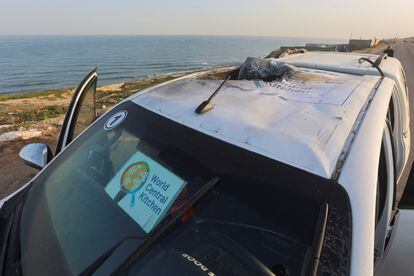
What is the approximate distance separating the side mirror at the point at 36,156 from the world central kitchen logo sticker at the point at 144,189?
0.89 metres

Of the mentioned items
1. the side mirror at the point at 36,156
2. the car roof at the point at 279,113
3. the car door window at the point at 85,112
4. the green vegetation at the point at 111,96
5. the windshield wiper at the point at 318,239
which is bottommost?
the green vegetation at the point at 111,96

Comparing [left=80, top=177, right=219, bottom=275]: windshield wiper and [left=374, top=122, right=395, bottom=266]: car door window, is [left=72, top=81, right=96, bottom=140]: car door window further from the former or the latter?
[left=374, top=122, right=395, bottom=266]: car door window

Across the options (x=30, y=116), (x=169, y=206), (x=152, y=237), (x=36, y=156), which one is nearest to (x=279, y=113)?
(x=169, y=206)

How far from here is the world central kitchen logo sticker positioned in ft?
5.42

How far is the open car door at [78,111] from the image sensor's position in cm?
274

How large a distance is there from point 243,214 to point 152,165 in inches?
23.0

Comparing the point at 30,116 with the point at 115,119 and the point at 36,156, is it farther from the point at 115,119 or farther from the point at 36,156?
the point at 115,119

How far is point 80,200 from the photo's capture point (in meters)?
1.95

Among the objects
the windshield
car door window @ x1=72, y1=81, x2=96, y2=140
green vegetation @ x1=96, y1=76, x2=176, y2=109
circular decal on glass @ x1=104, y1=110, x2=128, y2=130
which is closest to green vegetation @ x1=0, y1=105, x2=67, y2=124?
green vegetation @ x1=96, y1=76, x2=176, y2=109

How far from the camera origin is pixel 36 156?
8.57ft

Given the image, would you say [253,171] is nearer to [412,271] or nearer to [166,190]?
[166,190]

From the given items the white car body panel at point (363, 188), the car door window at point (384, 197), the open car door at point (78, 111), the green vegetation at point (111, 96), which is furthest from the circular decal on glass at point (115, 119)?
the green vegetation at point (111, 96)

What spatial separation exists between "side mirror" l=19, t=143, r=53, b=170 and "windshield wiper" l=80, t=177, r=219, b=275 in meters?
1.27

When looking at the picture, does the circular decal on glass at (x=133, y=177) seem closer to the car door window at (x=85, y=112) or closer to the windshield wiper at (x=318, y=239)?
the windshield wiper at (x=318, y=239)
